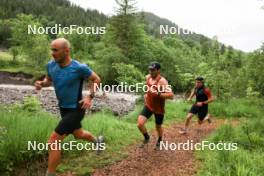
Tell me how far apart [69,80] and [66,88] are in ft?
0.49

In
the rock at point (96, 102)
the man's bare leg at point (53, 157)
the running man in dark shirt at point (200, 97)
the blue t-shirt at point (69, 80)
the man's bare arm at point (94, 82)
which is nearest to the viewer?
the man's bare leg at point (53, 157)

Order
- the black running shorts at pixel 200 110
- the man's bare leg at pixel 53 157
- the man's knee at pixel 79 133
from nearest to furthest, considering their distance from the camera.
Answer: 1. the man's bare leg at pixel 53 157
2. the man's knee at pixel 79 133
3. the black running shorts at pixel 200 110

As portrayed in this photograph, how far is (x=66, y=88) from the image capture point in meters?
6.83


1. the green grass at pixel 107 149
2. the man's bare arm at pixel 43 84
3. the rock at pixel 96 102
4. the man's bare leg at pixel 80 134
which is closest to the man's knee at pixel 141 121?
the green grass at pixel 107 149

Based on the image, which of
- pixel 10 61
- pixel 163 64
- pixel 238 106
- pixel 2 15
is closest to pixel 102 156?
pixel 238 106

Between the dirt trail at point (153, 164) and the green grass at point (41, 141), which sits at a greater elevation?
the green grass at point (41, 141)

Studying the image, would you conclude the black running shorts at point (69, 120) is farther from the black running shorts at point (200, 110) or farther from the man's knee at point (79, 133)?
the black running shorts at point (200, 110)

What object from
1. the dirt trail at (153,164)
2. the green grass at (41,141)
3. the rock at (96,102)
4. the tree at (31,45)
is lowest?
the rock at (96,102)

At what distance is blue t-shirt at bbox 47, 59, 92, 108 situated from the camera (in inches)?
267

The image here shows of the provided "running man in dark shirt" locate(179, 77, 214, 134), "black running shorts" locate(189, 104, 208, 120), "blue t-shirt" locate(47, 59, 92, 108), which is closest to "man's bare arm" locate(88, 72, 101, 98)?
"blue t-shirt" locate(47, 59, 92, 108)

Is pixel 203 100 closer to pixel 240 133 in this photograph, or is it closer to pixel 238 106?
pixel 240 133

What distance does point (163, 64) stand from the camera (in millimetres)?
47438

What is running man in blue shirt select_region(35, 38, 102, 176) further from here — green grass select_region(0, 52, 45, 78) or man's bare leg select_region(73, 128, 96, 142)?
green grass select_region(0, 52, 45, 78)

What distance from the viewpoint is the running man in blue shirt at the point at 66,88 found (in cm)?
663
